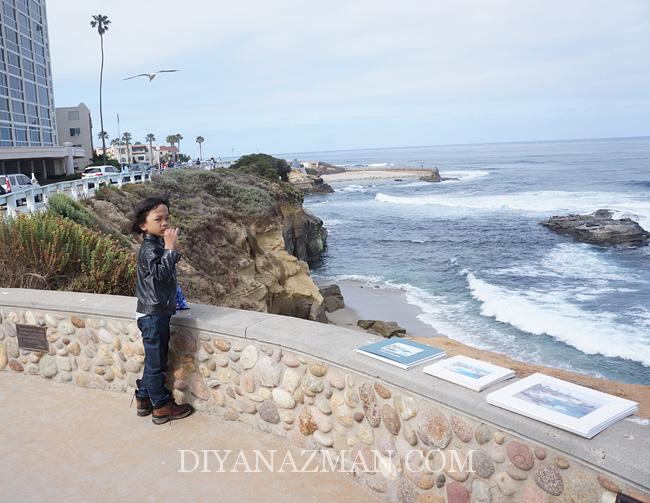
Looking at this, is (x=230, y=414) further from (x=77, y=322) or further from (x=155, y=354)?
(x=77, y=322)

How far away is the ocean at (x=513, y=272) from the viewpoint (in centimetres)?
1625

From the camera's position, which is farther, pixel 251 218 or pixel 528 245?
pixel 528 245

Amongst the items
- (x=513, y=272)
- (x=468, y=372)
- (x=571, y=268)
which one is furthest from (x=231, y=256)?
(x=571, y=268)

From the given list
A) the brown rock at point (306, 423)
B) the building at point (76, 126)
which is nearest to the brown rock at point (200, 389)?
the brown rock at point (306, 423)

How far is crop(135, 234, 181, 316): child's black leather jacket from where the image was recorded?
4225 mm

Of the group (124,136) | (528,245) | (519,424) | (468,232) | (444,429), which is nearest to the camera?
(519,424)

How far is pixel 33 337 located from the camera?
5469 mm

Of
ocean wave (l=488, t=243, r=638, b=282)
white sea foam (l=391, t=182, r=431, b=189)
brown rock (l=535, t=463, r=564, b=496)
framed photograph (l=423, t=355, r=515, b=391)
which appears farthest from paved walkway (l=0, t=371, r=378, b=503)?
white sea foam (l=391, t=182, r=431, b=189)

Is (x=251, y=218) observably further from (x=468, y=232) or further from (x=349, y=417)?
(x=468, y=232)

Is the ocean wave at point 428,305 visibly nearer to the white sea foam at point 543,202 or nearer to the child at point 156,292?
the child at point 156,292

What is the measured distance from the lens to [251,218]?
2003 cm

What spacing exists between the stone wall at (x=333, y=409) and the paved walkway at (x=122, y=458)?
0.18 meters

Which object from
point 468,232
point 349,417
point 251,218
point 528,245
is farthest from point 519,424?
point 468,232

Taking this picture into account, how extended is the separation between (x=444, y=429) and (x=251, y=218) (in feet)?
56.8
